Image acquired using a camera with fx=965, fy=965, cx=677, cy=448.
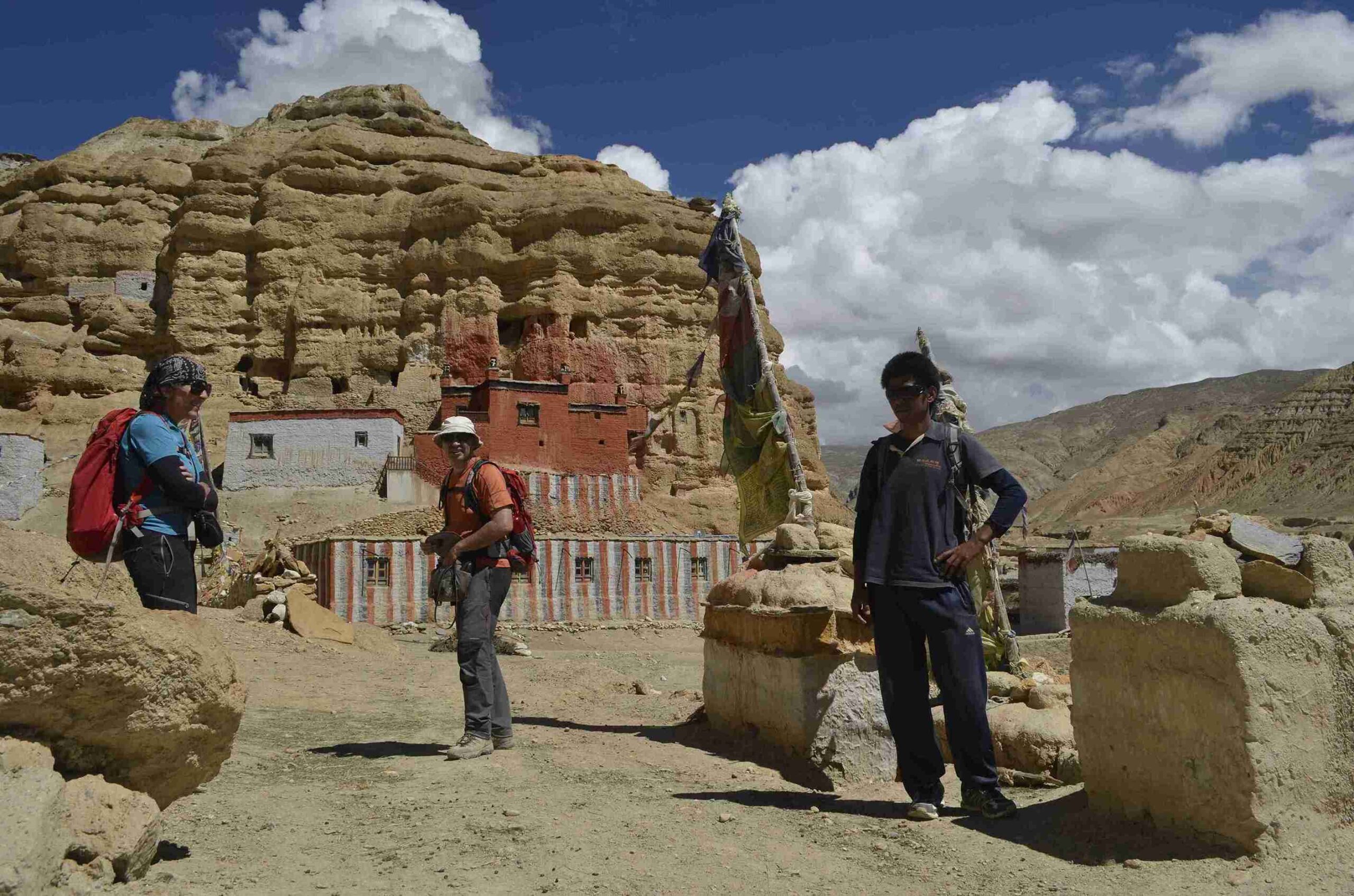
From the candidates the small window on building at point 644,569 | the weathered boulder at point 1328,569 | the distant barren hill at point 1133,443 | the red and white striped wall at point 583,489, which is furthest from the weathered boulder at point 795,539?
the distant barren hill at point 1133,443

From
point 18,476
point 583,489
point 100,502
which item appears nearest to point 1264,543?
point 100,502

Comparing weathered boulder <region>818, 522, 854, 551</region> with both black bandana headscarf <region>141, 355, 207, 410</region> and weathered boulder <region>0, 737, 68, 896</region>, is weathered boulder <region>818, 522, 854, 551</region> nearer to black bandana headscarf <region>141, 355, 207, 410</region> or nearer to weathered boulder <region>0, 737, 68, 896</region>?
black bandana headscarf <region>141, 355, 207, 410</region>

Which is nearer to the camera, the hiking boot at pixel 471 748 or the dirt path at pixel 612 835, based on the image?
the dirt path at pixel 612 835

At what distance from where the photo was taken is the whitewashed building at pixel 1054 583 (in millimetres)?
25469

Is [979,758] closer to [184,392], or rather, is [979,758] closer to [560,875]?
[560,875]

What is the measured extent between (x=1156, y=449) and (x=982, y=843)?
95.2m

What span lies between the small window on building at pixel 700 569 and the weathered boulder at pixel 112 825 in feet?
65.2

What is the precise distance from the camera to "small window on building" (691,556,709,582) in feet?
74.8

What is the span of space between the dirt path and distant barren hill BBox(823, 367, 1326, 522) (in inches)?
2097

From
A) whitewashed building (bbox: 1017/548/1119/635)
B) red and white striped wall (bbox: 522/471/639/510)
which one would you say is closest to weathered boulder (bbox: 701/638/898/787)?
whitewashed building (bbox: 1017/548/1119/635)

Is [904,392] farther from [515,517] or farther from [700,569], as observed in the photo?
[700,569]

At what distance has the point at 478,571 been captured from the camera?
18.4 feet

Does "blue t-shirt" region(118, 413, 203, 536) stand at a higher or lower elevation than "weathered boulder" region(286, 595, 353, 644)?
higher

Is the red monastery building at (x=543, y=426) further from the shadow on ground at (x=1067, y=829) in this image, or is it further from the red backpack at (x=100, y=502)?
the red backpack at (x=100, y=502)
